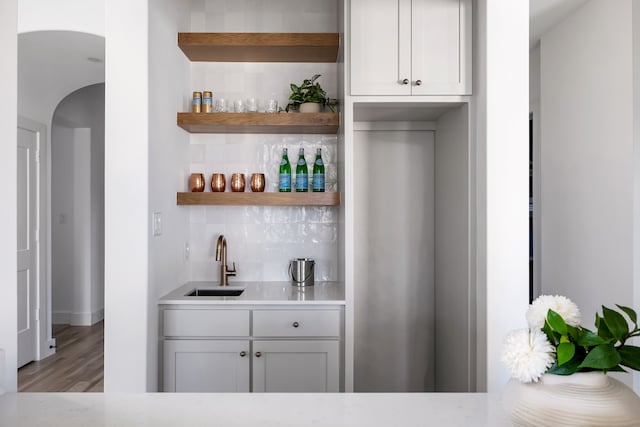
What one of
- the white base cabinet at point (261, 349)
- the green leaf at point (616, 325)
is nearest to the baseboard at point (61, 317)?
the white base cabinet at point (261, 349)

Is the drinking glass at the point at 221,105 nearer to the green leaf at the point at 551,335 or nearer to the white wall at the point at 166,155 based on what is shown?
the white wall at the point at 166,155

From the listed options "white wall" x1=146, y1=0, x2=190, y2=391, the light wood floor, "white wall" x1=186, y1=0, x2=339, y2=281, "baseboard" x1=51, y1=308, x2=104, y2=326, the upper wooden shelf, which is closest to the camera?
"white wall" x1=146, y1=0, x2=190, y2=391

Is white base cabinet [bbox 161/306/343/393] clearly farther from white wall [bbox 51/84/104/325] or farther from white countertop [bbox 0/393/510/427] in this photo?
white wall [bbox 51/84/104/325]

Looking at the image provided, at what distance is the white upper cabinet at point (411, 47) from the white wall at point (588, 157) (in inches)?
46.0

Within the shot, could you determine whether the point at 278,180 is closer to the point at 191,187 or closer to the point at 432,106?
the point at 191,187

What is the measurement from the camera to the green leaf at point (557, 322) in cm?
74

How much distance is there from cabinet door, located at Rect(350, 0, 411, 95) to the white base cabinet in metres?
1.14

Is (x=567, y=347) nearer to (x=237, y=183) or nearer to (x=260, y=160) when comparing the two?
(x=237, y=183)

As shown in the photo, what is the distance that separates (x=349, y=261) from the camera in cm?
227

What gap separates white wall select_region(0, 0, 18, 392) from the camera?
3.55 ft

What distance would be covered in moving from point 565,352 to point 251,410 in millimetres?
616

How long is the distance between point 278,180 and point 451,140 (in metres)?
1.07

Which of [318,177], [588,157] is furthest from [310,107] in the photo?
[588,157]

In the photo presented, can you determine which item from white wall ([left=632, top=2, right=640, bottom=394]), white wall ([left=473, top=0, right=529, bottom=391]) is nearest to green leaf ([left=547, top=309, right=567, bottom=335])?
white wall ([left=632, top=2, right=640, bottom=394])
